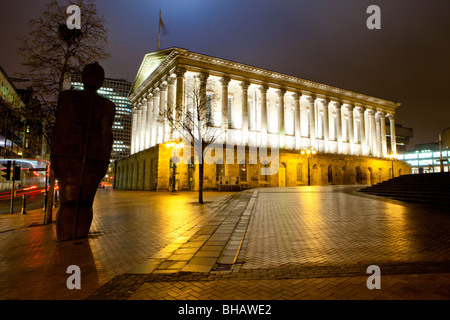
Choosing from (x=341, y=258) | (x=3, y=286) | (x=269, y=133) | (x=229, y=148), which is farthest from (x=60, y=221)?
(x=269, y=133)

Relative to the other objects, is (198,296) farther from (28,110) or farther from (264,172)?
(264,172)

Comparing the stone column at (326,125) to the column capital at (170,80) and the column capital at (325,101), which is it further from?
the column capital at (170,80)

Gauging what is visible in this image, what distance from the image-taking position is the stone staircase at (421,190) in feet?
43.5

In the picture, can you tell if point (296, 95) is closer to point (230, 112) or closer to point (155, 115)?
point (230, 112)

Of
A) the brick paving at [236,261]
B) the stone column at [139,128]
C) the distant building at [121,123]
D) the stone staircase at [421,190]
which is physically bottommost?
the brick paving at [236,261]

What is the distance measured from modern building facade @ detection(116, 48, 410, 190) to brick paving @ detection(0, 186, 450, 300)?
25.2 m

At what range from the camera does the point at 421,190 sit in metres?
15.7

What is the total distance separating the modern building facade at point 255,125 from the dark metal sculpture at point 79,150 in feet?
79.6

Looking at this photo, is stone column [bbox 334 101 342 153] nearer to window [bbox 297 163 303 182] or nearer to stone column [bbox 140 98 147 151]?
window [bbox 297 163 303 182]

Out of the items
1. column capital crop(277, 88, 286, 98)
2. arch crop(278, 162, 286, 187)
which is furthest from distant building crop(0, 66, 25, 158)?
column capital crop(277, 88, 286, 98)

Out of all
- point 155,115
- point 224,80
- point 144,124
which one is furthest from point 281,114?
point 144,124

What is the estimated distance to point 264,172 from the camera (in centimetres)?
4184

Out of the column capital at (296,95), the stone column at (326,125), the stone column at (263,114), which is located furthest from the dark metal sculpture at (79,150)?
the stone column at (326,125)

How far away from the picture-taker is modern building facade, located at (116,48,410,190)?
123 feet
